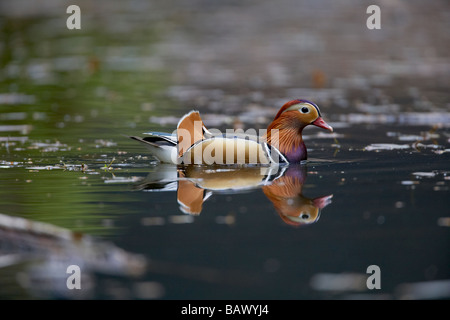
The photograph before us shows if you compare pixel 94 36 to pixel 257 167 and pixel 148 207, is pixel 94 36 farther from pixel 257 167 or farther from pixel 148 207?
pixel 148 207

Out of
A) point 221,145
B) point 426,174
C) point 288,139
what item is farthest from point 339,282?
point 288,139

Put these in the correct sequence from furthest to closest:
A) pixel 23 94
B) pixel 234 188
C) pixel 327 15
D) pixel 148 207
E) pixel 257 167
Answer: pixel 327 15 < pixel 23 94 < pixel 257 167 < pixel 234 188 < pixel 148 207

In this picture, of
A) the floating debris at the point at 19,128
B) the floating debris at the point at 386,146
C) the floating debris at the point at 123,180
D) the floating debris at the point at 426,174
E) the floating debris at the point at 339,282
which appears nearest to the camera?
the floating debris at the point at 339,282

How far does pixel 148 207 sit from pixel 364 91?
10.1 metres

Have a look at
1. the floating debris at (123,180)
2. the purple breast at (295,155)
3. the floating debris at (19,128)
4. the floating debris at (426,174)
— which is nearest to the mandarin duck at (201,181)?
the floating debris at (123,180)

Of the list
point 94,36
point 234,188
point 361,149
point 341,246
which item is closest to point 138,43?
point 94,36

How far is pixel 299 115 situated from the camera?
31.9ft

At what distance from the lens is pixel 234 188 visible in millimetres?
7957

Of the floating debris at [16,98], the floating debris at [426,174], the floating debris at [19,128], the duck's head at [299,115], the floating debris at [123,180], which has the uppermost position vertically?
the floating debris at [16,98]

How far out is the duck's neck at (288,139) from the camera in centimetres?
950

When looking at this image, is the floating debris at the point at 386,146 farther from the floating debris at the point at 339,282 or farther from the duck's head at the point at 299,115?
the floating debris at the point at 339,282

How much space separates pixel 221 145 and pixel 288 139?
97 cm

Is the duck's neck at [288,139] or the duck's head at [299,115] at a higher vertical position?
the duck's head at [299,115]

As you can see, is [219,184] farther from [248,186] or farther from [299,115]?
[299,115]
